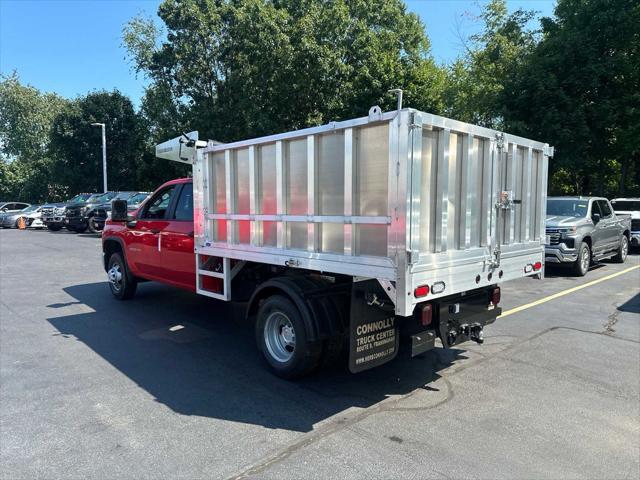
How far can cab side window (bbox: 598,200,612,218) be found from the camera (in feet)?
41.9

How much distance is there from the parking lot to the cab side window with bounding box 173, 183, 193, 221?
1.57m

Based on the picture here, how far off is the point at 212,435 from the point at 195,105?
25.9m

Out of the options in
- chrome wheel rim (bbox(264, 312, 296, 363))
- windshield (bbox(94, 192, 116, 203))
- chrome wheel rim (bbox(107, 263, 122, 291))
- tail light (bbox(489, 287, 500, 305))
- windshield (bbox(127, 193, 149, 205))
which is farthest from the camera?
windshield (bbox(94, 192, 116, 203))

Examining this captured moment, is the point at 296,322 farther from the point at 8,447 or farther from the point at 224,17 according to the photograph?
the point at 224,17

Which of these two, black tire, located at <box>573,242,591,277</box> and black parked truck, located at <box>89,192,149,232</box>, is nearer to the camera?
black tire, located at <box>573,242,591,277</box>

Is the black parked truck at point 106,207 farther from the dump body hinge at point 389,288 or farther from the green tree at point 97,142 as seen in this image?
the dump body hinge at point 389,288

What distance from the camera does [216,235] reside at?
5.72 m

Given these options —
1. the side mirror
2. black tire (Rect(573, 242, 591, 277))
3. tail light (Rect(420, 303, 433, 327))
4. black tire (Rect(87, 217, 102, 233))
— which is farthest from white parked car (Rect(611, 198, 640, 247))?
black tire (Rect(87, 217, 102, 233))

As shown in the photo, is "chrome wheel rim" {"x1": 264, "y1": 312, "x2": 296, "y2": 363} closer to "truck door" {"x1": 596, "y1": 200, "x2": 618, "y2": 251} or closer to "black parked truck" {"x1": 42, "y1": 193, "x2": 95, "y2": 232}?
"truck door" {"x1": 596, "y1": 200, "x2": 618, "y2": 251}

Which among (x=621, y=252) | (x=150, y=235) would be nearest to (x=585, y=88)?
(x=621, y=252)

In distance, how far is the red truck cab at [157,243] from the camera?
665 cm

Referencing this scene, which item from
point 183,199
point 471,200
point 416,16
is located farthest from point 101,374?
point 416,16

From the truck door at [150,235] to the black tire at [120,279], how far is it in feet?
1.32

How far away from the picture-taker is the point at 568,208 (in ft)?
39.9
